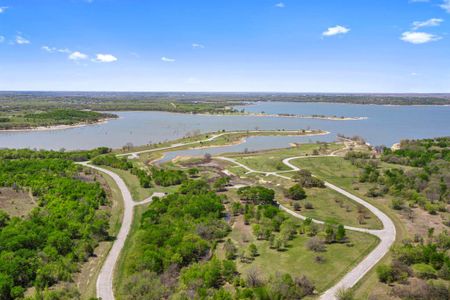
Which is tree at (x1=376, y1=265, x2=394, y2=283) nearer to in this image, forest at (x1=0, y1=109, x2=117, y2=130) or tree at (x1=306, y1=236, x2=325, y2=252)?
tree at (x1=306, y1=236, x2=325, y2=252)

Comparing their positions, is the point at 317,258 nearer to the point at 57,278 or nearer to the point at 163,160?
the point at 57,278

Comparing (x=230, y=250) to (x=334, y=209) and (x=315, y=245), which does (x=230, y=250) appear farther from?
(x=334, y=209)

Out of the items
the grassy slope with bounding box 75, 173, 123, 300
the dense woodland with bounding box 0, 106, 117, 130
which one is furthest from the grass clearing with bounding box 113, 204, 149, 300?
the dense woodland with bounding box 0, 106, 117, 130

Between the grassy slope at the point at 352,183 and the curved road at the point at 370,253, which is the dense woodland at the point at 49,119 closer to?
the grassy slope at the point at 352,183

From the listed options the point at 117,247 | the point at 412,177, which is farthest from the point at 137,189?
the point at 412,177

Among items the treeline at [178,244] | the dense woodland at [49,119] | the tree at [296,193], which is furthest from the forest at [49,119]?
the tree at [296,193]

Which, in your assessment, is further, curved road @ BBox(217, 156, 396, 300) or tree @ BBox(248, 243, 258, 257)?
tree @ BBox(248, 243, 258, 257)
